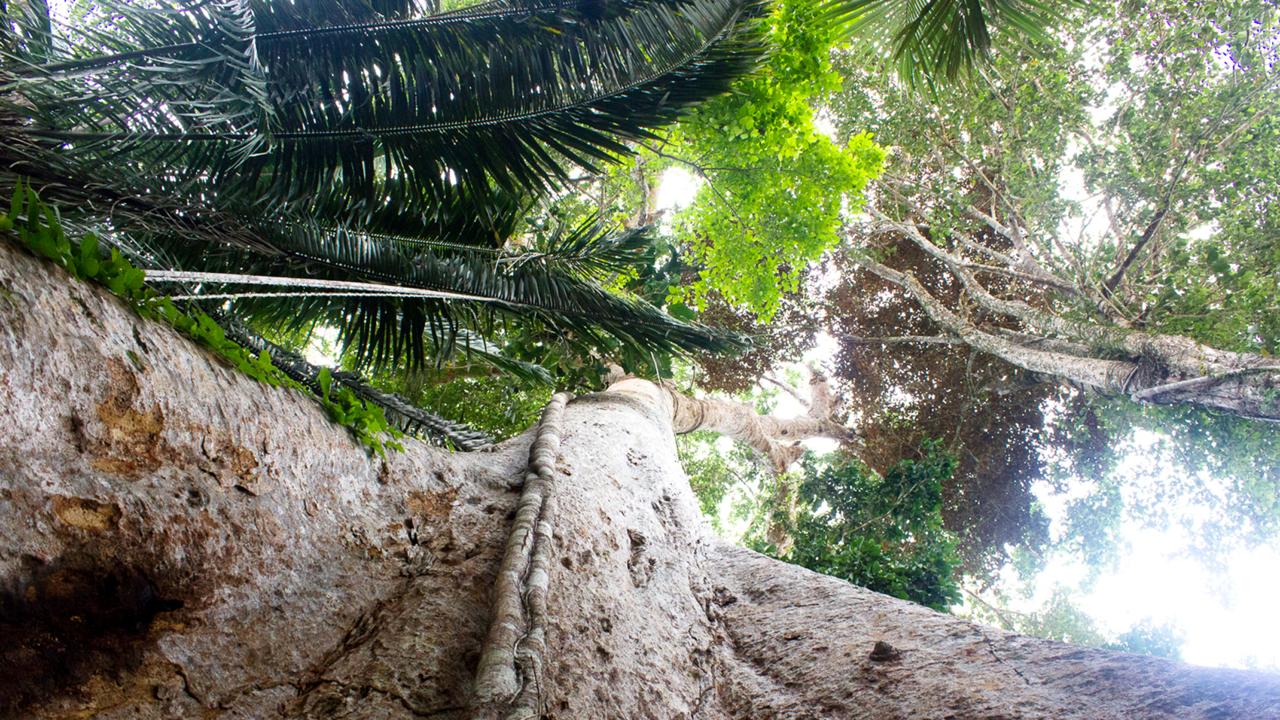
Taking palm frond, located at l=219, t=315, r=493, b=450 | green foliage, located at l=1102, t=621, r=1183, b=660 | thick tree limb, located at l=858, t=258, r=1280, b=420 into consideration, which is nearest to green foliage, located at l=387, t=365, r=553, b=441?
palm frond, located at l=219, t=315, r=493, b=450

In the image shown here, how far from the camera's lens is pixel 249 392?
5.85 ft

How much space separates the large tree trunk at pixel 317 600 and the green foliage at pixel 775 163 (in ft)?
9.39

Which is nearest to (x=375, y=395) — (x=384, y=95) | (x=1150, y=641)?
(x=384, y=95)

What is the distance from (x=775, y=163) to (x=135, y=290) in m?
3.82

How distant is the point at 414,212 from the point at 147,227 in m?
1.08

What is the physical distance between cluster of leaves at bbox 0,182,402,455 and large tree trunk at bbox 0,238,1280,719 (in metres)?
0.05

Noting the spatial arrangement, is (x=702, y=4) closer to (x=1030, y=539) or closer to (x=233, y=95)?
(x=233, y=95)

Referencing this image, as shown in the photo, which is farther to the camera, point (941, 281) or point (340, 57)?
point (941, 281)

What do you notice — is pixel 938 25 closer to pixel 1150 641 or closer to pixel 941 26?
pixel 941 26

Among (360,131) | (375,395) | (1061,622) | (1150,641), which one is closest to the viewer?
(360,131)

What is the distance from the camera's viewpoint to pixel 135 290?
1.57 meters

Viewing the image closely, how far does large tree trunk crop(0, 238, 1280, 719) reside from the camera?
4.12 feet

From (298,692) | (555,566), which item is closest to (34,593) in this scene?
(298,692)

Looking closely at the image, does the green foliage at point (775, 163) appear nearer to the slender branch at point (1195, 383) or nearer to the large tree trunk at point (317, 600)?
the slender branch at point (1195, 383)
